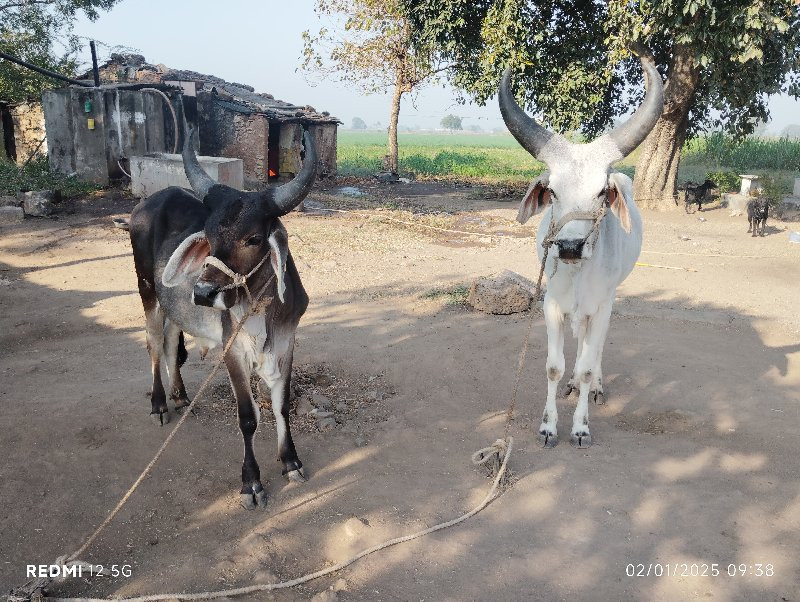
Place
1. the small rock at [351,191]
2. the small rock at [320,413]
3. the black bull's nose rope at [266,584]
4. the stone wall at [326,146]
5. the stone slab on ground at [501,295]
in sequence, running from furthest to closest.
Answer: the stone wall at [326,146] < the small rock at [351,191] < the stone slab on ground at [501,295] < the small rock at [320,413] < the black bull's nose rope at [266,584]

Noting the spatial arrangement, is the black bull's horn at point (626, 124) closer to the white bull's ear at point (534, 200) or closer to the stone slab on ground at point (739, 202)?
the white bull's ear at point (534, 200)

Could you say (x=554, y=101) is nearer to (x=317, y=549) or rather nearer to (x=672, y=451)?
(x=672, y=451)

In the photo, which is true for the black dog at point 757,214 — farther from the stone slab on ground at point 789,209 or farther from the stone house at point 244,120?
the stone house at point 244,120

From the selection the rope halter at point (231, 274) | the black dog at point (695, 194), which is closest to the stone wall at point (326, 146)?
the black dog at point (695, 194)

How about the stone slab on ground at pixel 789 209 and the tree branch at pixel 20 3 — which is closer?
the stone slab on ground at pixel 789 209

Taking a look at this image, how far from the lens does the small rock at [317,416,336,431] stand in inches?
184

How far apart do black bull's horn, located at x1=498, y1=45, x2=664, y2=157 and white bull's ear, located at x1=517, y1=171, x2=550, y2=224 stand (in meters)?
0.21

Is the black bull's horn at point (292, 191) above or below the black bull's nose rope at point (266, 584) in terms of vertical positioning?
above

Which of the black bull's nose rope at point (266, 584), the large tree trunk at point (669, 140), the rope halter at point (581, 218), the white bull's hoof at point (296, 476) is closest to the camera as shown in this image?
the black bull's nose rope at point (266, 584)

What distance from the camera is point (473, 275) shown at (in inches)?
375

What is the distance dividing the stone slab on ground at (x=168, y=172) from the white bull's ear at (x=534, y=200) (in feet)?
33.6

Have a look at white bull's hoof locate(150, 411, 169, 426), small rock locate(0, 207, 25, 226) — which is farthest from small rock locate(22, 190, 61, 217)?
white bull's hoof locate(150, 411, 169, 426)

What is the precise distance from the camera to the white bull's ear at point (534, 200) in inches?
163

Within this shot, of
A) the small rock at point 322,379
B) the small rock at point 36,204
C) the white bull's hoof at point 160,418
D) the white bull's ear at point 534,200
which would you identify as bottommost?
the white bull's hoof at point 160,418
